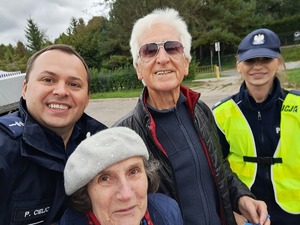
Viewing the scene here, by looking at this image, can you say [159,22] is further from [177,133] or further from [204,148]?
[204,148]

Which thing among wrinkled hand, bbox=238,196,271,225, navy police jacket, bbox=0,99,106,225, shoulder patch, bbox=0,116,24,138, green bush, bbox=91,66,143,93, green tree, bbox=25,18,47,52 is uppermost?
green tree, bbox=25,18,47,52

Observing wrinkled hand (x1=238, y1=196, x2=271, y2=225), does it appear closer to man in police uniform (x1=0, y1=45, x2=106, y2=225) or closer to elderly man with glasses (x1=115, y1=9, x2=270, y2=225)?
elderly man with glasses (x1=115, y1=9, x2=270, y2=225)

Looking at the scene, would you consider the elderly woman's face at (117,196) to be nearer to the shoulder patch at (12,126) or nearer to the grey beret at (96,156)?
the grey beret at (96,156)

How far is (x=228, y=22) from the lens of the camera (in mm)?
35438

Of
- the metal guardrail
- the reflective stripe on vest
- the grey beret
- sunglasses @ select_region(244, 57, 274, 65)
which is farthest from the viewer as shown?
the metal guardrail

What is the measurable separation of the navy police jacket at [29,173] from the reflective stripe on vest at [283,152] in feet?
4.58

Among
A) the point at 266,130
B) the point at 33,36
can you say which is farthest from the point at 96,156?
the point at 33,36

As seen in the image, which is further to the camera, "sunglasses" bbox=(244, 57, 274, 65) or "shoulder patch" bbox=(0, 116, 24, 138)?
"sunglasses" bbox=(244, 57, 274, 65)

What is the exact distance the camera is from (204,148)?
6.56 feet

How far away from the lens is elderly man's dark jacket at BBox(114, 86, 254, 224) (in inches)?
72.1

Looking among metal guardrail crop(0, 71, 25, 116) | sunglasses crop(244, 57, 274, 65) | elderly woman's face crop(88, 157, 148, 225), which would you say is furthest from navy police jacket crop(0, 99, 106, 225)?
metal guardrail crop(0, 71, 25, 116)

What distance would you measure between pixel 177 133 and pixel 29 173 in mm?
923

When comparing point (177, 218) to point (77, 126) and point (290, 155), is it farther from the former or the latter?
point (290, 155)

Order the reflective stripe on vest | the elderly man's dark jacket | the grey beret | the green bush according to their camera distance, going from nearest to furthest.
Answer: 1. the grey beret
2. the elderly man's dark jacket
3. the reflective stripe on vest
4. the green bush
